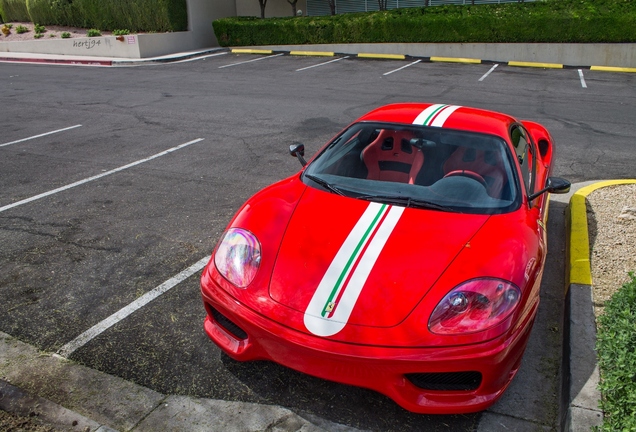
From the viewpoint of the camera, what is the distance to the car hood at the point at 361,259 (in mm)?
3045

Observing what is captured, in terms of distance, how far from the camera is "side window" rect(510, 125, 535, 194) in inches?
169

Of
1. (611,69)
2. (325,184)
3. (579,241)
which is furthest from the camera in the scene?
(611,69)

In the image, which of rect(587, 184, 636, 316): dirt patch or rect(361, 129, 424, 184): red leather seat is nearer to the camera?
rect(587, 184, 636, 316): dirt patch

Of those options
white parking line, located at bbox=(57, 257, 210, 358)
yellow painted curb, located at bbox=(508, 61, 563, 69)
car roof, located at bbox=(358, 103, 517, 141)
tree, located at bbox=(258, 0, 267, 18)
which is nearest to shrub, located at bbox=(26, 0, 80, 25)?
tree, located at bbox=(258, 0, 267, 18)

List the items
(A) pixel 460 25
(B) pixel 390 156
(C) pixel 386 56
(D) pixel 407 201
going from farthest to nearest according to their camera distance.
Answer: (C) pixel 386 56
(A) pixel 460 25
(B) pixel 390 156
(D) pixel 407 201

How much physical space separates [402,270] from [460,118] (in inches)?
68.8

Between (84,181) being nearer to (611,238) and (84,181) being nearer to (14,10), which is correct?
(611,238)

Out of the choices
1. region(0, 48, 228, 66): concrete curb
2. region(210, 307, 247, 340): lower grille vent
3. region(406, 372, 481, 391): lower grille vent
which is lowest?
region(406, 372, 481, 391): lower grille vent

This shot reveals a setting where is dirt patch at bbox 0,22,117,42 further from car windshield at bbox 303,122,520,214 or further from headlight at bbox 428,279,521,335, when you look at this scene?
headlight at bbox 428,279,521,335

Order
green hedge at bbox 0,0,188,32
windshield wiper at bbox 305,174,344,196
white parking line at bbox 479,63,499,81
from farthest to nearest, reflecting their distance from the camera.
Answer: green hedge at bbox 0,0,188,32, white parking line at bbox 479,63,499,81, windshield wiper at bbox 305,174,344,196

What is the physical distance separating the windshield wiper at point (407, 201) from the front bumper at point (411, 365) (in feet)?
3.18

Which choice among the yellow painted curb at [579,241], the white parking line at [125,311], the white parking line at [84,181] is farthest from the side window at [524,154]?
the white parking line at [84,181]

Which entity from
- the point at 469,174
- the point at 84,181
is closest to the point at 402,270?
the point at 469,174

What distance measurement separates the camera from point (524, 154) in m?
4.56
